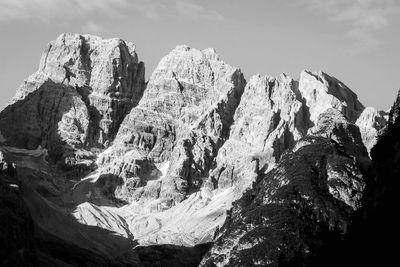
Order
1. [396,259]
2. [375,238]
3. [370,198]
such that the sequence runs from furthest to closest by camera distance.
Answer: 1. [370,198]
2. [375,238]
3. [396,259]

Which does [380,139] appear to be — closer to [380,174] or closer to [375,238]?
[380,174]

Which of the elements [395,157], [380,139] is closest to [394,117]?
[380,139]

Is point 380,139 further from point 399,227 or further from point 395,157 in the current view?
point 399,227

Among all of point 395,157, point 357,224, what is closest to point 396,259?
point 395,157

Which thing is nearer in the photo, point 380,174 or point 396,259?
point 396,259

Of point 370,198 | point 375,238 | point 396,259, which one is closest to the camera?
point 396,259

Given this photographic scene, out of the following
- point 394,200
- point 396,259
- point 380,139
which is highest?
point 380,139

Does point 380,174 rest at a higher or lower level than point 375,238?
higher

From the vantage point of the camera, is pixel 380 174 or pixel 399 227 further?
pixel 380 174
